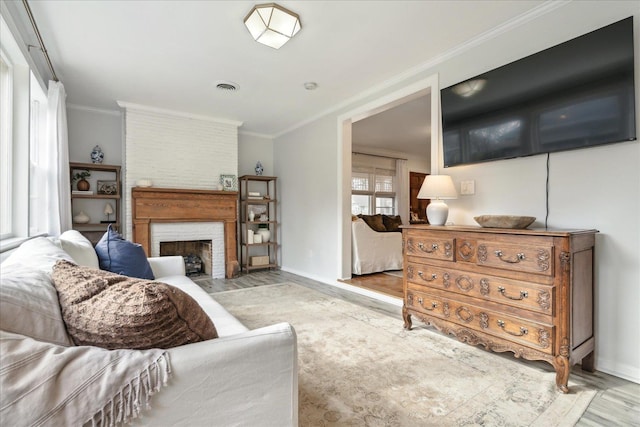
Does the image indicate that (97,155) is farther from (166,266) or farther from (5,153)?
(166,266)

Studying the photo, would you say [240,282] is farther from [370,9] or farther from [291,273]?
[370,9]

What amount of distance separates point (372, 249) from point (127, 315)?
422 cm

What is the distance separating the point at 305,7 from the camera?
230 centimetres

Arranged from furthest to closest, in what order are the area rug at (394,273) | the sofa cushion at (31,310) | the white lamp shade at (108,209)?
the area rug at (394,273), the white lamp shade at (108,209), the sofa cushion at (31,310)

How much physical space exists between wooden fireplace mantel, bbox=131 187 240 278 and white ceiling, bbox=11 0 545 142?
1304mm

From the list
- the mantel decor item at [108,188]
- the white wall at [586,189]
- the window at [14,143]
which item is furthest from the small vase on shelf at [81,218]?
the white wall at [586,189]

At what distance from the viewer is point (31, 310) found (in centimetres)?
81

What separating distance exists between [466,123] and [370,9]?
1.25 metres

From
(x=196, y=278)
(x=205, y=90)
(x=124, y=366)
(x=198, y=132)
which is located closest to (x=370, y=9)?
(x=205, y=90)

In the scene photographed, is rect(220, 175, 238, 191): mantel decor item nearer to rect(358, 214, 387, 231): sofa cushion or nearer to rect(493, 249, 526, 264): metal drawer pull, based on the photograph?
rect(358, 214, 387, 231): sofa cushion

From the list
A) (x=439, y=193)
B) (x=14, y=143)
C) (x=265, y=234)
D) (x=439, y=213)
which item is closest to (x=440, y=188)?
(x=439, y=193)

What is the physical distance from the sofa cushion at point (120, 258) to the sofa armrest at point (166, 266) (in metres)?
0.54

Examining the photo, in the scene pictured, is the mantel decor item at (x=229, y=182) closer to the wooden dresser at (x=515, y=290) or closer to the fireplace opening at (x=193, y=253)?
the fireplace opening at (x=193, y=253)

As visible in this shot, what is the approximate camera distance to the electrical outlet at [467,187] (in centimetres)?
277
